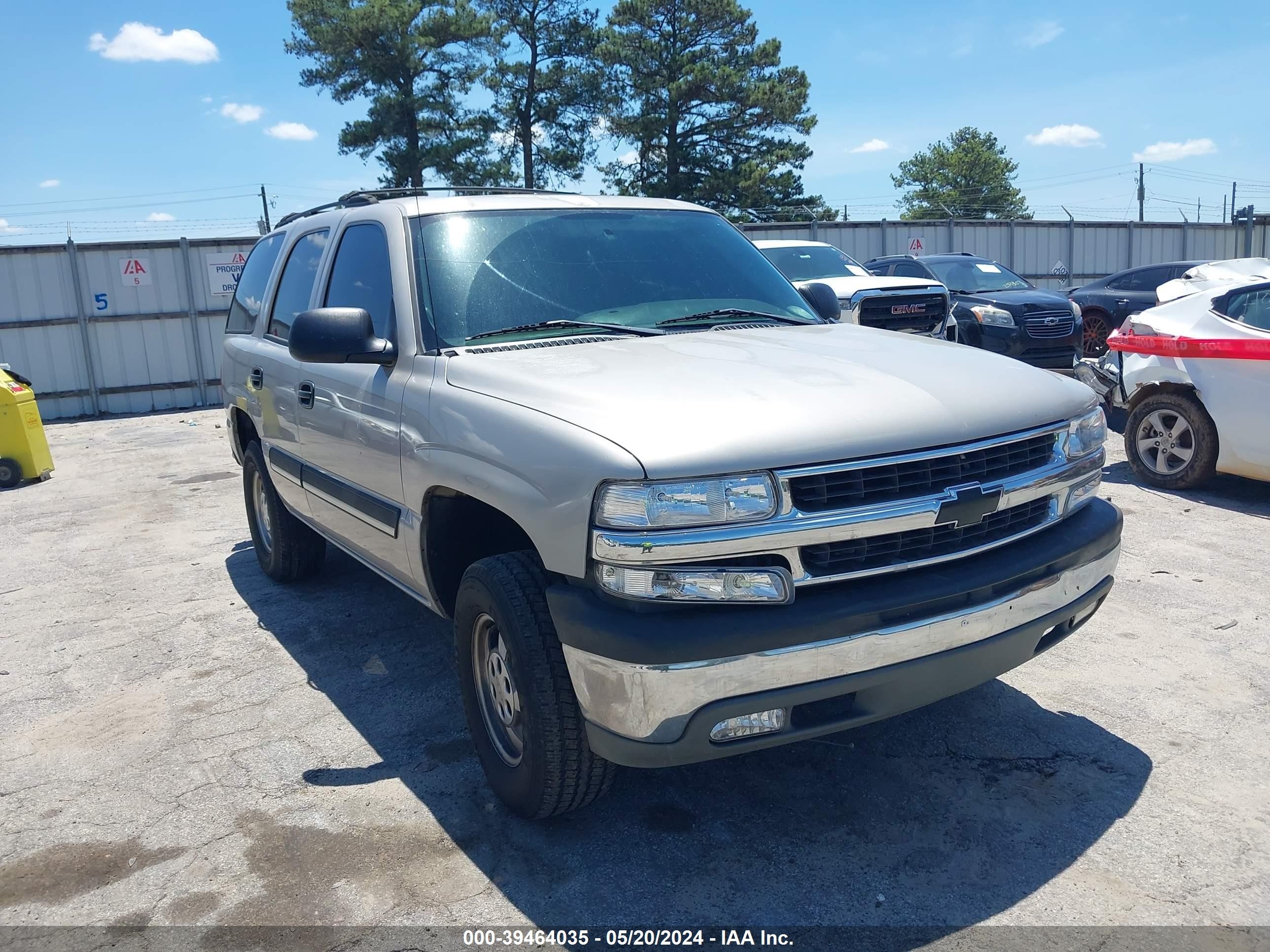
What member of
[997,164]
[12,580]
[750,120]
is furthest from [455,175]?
[997,164]

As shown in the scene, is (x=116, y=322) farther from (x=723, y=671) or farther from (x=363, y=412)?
(x=723, y=671)

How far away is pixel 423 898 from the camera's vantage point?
2.79m

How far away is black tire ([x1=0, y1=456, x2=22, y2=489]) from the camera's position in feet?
32.4

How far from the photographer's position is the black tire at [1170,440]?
690cm

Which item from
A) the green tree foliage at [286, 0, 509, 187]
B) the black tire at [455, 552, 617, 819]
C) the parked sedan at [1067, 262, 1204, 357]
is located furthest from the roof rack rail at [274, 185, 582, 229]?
the green tree foliage at [286, 0, 509, 187]

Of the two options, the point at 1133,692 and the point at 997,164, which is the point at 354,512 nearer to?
the point at 1133,692

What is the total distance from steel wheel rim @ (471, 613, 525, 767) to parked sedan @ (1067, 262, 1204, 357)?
1302 cm

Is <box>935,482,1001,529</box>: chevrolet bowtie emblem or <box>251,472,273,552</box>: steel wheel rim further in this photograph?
<box>251,472,273,552</box>: steel wheel rim

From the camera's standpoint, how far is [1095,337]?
578 inches

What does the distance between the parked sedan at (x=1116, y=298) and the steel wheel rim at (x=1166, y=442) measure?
739 cm

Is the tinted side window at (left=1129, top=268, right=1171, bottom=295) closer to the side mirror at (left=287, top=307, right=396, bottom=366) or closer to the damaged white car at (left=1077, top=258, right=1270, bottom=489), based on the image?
the damaged white car at (left=1077, top=258, right=1270, bottom=489)

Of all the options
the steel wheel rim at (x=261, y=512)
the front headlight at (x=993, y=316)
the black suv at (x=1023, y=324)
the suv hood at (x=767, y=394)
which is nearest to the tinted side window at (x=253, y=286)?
the steel wheel rim at (x=261, y=512)

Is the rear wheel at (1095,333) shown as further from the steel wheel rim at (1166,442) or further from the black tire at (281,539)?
the black tire at (281,539)

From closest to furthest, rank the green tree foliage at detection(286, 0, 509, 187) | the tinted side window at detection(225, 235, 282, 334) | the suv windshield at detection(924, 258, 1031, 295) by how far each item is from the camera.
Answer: the tinted side window at detection(225, 235, 282, 334) → the suv windshield at detection(924, 258, 1031, 295) → the green tree foliage at detection(286, 0, 509, 187)
